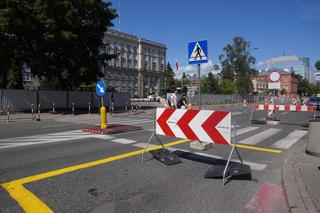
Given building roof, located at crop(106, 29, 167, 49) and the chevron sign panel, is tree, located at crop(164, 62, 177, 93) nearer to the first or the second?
building roof, located at crop(106, 29, 167, 49)

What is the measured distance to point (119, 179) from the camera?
503 centimetres

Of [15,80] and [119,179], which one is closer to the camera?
[119,179]

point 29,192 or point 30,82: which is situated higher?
point 30,82

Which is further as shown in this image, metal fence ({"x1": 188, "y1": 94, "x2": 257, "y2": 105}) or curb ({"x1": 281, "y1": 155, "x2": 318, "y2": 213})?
metal fence ({"x1": 188, "y1": 94, "x2": 257, "y2": 105})

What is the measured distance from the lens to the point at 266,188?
4652 mm

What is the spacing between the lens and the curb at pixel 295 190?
367cm

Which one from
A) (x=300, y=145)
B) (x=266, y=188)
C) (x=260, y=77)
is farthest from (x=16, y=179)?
(x=260, y=77)

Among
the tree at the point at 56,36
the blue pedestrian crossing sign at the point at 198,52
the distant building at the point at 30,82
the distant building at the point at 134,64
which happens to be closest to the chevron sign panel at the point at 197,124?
the blue pedestrian crossing sign at the point at 198,52

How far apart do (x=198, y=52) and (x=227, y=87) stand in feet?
250

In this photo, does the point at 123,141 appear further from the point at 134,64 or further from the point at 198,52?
the point at 134,64

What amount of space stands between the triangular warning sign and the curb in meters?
3.66

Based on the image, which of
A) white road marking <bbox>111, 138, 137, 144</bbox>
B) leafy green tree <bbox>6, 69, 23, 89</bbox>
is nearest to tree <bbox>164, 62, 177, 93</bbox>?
leafy green tree <bbox>6, 69, 23, 89</bbox>

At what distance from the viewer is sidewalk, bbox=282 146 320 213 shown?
3.74 meters

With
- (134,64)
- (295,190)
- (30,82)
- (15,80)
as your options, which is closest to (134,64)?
(134,64)
